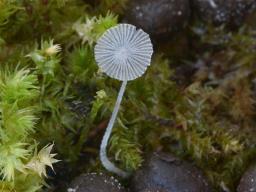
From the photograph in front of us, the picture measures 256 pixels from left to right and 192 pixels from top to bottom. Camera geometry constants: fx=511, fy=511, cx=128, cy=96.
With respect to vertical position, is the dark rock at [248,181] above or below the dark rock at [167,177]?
above

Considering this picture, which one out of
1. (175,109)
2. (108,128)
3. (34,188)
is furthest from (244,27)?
(34,188)

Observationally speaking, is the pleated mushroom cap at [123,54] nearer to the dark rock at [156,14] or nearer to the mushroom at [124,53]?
the mushroom at [124,53]

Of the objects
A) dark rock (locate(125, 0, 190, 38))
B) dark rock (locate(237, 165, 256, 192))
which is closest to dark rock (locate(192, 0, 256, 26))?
dark rock (locate(125, 0, 190, 38))

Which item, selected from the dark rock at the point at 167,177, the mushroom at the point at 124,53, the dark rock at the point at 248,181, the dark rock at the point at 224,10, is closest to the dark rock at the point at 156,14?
the dark rock at the point at 224,10

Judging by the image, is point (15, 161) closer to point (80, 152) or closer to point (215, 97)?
point (80, 152)

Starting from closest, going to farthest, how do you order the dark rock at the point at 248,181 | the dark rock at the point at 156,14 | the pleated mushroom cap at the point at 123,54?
the pleated mushroom cap at the point at 123,54 → the dark rock at the point at 248,181 → the dark rock at the point at 156,14

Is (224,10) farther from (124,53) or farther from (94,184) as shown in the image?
(94,184)

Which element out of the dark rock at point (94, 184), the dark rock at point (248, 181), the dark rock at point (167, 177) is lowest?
the dark rock at point (94, 184)

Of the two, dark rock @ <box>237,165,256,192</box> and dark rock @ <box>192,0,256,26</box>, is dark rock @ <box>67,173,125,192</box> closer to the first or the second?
dark rock @ <box>237,165,256,192</box>
